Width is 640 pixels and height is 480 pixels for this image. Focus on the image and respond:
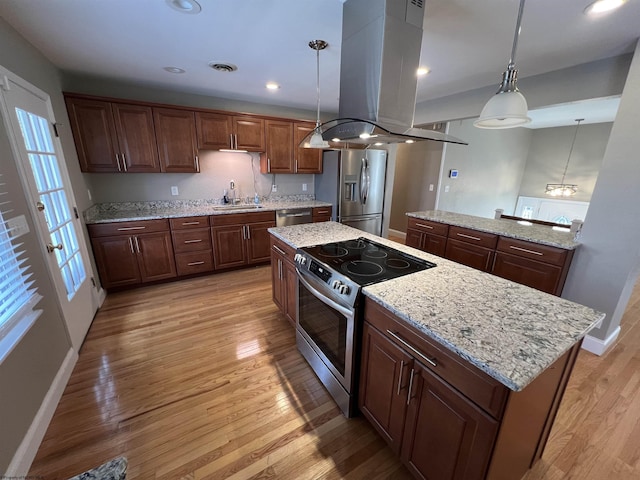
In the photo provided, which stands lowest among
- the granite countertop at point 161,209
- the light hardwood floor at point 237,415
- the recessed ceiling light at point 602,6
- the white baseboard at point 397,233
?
the light hardwood floor at point 237,415

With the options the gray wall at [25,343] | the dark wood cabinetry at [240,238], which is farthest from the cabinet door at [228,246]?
the gray wall at [25,343]

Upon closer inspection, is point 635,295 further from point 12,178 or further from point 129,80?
point 129,80

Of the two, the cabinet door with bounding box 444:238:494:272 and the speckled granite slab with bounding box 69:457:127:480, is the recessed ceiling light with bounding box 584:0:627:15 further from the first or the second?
the speckled granite slab with bounding box 69:457:127:480

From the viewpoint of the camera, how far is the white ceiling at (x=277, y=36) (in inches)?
61.3

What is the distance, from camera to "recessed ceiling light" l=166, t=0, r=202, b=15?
4.91 ft

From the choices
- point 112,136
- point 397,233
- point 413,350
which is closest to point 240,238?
point 112,136

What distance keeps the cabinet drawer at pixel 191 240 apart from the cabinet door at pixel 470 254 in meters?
3.02

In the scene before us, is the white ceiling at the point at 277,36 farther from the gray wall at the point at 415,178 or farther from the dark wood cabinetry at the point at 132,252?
the gray wall at the point at 415,178

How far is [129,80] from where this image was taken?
9.53 feet

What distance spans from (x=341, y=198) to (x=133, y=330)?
3.04 m

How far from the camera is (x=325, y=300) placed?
1555 mm

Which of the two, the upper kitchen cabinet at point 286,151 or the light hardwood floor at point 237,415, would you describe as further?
the upper kitchen cabinet at point 286,151

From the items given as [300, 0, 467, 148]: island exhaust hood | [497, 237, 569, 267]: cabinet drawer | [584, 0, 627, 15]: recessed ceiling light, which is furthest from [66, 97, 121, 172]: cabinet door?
[497, 237, 569, 267]: cabinet drawer

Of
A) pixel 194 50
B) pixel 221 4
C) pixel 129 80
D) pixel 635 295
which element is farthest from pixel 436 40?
pixel 635 295
